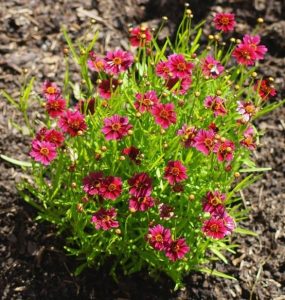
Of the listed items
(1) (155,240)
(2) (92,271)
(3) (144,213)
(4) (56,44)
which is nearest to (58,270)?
(2) (92,271)

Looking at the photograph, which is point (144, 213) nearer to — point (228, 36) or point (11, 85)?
point (11, 85)

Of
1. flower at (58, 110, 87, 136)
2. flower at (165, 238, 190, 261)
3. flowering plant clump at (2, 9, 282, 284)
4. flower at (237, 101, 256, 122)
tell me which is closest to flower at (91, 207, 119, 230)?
flowering plant clump at (2, 9, 282, 284)

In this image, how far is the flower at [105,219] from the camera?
Result: 2.35 m

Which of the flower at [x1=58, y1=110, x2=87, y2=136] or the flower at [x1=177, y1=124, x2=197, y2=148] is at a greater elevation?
the flower at [x1=58, y1=110, x2=87, y2=136]

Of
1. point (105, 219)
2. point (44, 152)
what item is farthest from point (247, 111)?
point (44, 152)

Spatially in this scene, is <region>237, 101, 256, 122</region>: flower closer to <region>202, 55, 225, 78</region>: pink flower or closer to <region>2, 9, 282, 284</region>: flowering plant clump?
<region>2, 9, 282, 284</region>: flowering plant clump

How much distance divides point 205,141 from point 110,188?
0.44 metres

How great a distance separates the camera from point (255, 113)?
99.5 inches

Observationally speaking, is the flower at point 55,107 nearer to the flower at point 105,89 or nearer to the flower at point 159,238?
the flower at point 105,89

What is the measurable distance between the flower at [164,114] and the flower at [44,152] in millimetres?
456

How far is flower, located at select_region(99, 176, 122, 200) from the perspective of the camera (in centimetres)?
228

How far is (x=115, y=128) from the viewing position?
2.30 m

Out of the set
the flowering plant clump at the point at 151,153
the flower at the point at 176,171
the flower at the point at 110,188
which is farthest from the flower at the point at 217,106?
the flower at the point at 110,188

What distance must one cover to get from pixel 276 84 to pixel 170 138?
59.1 inches
